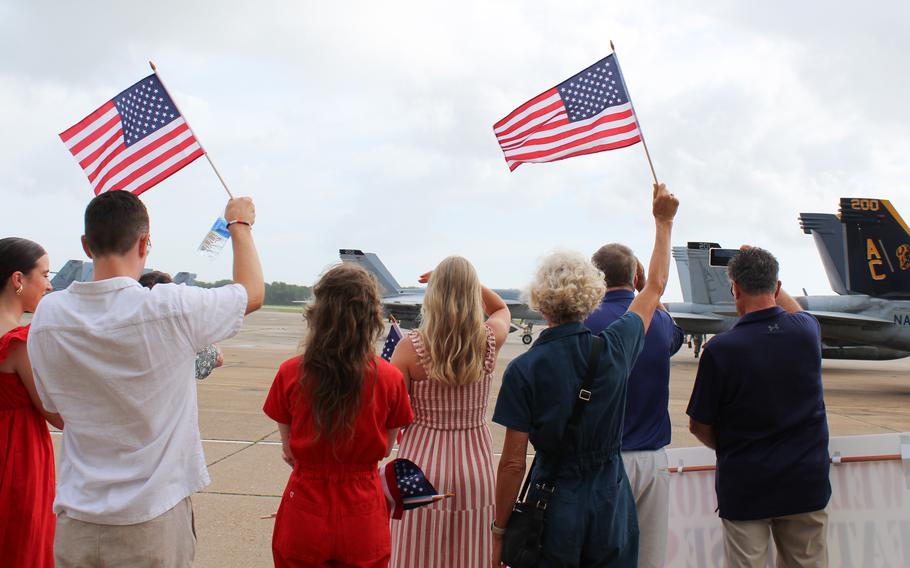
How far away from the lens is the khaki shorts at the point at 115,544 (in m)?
2.14

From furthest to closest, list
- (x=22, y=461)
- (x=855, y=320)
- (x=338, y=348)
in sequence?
(x=855, y=320) < (x=22, y=461) < (x=338, y=348)

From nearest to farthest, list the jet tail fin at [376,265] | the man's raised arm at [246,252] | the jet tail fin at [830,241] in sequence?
the man's raised arm at [246,252], the jet tail fin at [830,241], the jet tail fin at [376,265]

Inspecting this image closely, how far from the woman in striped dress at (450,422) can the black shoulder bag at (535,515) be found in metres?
0.70

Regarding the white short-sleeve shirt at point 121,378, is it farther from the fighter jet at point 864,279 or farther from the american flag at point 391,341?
the fighter jet at point 864,279

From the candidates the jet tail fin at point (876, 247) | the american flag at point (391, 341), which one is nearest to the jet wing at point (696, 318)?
the jet tail fin at point (876, 247)

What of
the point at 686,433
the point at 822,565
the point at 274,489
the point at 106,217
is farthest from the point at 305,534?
the point at 686,433

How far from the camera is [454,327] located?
305cm

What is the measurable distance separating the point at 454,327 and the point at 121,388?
56.0 inches

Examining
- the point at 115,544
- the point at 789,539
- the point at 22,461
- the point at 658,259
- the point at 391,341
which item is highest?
the point at 658,259

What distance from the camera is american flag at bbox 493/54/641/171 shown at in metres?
5.27

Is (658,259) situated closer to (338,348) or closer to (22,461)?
(338,348)

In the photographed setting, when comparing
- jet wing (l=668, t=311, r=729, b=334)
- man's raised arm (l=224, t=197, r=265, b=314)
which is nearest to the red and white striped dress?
man's raised arm (l=224, t=197, r=265, b=314)

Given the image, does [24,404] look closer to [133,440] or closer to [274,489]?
[133,440]

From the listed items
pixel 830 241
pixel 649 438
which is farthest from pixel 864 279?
pixel 649 438
